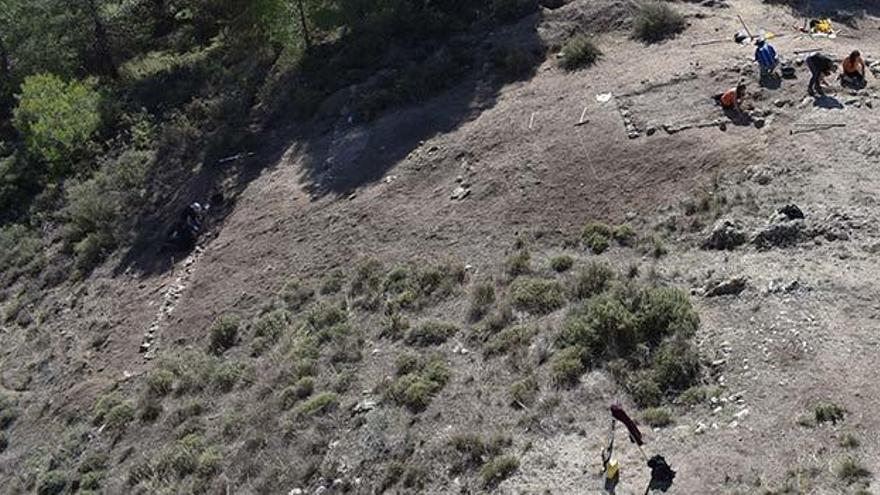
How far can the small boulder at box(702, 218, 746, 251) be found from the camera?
15.7 m

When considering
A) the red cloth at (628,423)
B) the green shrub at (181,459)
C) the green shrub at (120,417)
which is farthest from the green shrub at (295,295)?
the red cloth at (628,423)

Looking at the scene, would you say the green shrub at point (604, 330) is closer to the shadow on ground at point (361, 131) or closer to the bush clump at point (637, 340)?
the bush clump at point (637, 340)

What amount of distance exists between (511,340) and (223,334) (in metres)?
7.03

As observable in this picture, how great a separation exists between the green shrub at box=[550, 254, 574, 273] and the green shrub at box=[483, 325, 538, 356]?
1.74 m

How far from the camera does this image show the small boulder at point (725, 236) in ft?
51.6

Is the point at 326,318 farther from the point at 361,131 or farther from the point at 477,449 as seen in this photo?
the point at 361,131

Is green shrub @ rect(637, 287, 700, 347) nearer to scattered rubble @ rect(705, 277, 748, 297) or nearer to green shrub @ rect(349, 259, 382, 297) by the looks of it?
scattered rubble @ rect(705, 277, 748, 297)

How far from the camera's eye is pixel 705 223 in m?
16.5

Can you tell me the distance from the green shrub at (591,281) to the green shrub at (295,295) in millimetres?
6116

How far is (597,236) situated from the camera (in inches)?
684

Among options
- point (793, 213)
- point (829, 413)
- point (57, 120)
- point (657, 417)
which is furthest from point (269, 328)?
point (57, 120)

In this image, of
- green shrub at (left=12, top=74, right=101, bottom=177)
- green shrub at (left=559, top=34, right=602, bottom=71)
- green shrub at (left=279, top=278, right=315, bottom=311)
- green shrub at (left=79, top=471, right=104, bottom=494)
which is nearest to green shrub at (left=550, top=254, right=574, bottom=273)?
green shrub at (left=279, top=278, right=315, bottom=311)

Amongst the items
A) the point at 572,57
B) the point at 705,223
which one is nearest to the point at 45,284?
the point at 572,57

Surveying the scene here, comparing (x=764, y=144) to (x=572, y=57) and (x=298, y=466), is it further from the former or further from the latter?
(x=298, y=466)
